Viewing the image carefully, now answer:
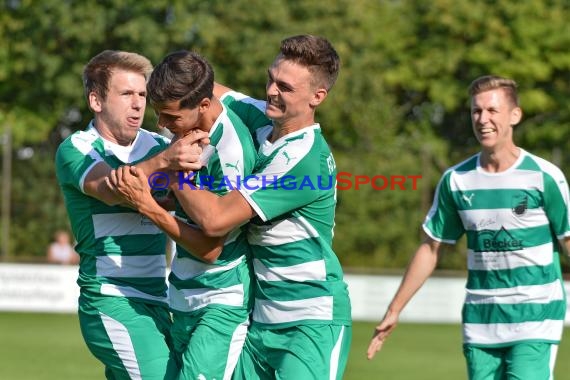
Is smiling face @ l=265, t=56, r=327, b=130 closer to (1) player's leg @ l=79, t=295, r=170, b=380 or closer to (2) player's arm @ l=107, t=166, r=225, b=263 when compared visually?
(2) player's arm @ l=107, t=166, r=225, b=263

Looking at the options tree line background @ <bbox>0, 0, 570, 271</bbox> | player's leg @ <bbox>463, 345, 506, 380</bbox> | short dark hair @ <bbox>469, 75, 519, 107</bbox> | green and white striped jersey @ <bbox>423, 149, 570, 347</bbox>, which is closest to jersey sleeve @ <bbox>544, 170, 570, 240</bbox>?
green and white striped jersey @ <bbox>423, 149, 570, 347</bbox>

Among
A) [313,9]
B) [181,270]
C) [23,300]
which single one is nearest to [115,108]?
[181,270]

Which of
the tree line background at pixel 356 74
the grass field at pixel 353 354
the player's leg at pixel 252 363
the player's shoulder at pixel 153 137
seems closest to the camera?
the player's leg at pixel 252 363

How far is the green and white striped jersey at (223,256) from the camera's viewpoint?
5031 millimetres

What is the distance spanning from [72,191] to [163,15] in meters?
22.0

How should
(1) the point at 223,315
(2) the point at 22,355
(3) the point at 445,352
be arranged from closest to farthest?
(1) the point at 223,315
(2) the point at 22,355
(3) the point at 445,352

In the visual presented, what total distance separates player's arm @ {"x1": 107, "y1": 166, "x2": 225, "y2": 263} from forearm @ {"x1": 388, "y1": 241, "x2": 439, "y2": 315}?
1.91 meters

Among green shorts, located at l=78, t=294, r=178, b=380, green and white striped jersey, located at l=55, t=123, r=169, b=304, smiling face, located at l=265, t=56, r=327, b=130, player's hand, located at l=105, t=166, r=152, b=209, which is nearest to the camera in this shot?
player's hand, located at l=105, t=166, r=152, b=209

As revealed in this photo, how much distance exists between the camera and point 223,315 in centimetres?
509

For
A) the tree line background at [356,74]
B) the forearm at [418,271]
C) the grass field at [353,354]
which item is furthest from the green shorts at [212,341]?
the tree line background at [356,74]

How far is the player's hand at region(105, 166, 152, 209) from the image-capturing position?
4.96 m

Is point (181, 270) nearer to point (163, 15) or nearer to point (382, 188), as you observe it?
point (382, 188)

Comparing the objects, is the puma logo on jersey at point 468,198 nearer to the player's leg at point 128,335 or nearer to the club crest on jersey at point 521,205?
the club crest on jersey at point 521,205

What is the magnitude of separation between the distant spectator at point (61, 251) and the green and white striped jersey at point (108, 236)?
14.5m
